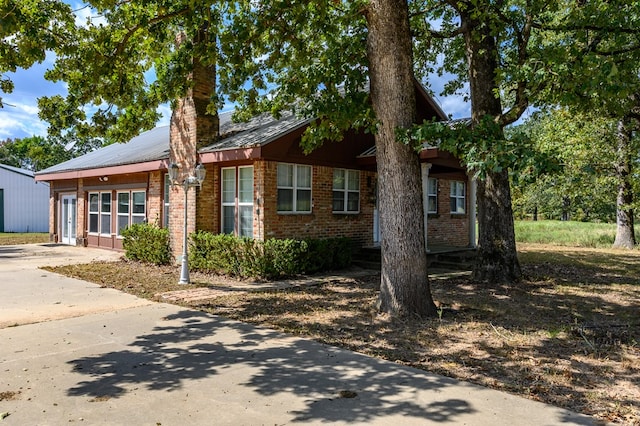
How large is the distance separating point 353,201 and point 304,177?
2086 millimetres

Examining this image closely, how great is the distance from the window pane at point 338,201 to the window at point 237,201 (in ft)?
8.51

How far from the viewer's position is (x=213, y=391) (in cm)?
429

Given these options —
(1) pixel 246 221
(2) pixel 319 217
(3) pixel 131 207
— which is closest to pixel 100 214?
(3) pixel 131 207

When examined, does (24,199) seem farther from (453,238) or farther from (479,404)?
(479,404)

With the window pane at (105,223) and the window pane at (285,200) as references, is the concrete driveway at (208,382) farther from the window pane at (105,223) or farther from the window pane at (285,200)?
the window pane at (105,223)

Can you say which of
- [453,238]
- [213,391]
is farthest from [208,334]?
[453,238]

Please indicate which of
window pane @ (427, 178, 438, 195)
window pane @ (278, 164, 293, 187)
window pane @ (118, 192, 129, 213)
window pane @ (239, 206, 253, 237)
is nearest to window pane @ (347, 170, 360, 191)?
window pane @ (278, 164, 293, 187)

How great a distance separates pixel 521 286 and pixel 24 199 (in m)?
32.2

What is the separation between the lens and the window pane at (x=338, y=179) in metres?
13.2

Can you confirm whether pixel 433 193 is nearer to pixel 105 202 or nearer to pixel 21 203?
pixel 105 202

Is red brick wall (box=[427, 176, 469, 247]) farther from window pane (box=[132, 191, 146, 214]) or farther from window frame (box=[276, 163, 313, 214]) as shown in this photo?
window pane (box=[132, 191, 146, 214])

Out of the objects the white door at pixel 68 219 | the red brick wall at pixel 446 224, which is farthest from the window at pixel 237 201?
the white door at pixel 68 219

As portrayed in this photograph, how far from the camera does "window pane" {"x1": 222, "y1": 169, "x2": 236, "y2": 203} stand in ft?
40.2

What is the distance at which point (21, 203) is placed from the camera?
31.1 m
